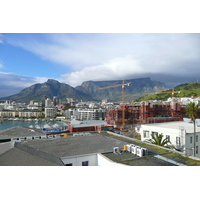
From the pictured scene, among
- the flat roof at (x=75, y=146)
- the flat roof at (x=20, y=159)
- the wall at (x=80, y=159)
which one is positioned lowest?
the wall at (x=80, y=159)

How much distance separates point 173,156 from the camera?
7469mm

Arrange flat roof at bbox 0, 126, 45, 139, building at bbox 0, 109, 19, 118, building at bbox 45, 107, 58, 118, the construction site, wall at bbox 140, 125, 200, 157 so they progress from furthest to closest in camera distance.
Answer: building at bbox 0, 109, 19, 118, building at bbox 45, 107, 58, 118, the construction site, flat roof at bbox 0, 126, 45, 139, wall at bbox 140, 125, 200, 157

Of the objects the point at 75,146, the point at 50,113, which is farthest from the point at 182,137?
the point at 50,113

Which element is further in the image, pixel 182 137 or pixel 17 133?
pixel 17 133

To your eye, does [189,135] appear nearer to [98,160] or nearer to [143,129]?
[143,129]

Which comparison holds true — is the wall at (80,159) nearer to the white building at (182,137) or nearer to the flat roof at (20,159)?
the flat roof at (20,159)

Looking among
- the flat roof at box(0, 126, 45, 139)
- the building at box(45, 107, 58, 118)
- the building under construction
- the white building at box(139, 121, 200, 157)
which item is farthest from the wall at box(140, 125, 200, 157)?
the building at box(45, 107, 58, 118)

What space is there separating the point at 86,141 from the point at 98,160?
2157 millimetres

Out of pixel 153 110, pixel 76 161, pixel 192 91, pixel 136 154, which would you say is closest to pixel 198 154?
pixel 136 154

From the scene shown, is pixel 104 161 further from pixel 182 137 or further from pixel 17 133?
pixel 17 133

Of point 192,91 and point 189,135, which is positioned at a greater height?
point 192,91

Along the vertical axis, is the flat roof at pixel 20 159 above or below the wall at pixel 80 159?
above

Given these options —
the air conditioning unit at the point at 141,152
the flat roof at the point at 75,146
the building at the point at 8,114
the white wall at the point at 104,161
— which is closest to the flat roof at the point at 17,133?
the flat roof at the point at 75,146

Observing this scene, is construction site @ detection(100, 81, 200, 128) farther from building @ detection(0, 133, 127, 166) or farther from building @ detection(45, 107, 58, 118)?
building @ detection(45, 107, 58, 118)
